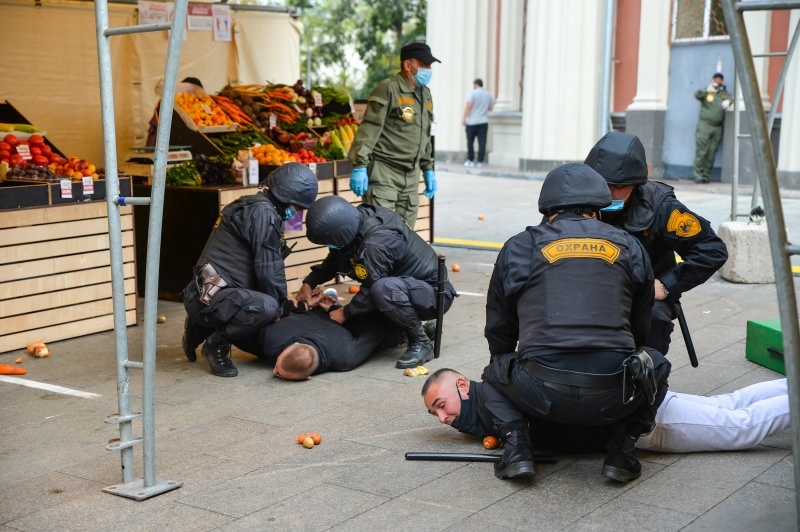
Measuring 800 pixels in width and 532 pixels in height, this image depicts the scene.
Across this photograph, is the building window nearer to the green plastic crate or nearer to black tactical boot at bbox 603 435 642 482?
the green plastic crate

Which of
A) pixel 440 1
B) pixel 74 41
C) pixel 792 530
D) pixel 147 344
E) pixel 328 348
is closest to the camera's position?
pixel 792 530

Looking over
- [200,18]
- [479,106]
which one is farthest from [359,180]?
[479,106]

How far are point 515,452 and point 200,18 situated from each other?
824 cm

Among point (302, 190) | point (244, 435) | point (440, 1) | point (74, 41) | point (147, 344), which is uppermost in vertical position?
point (440, 1)

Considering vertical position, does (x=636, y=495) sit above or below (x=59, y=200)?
below

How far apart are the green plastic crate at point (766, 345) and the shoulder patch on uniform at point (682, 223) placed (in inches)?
44.1

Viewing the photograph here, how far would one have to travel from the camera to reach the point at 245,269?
6438mm

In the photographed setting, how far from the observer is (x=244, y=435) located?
17.2 ft

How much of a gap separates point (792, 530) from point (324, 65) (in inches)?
1169

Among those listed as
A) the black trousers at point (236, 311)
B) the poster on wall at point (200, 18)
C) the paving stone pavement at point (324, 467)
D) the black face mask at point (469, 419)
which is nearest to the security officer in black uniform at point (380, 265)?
the paving stone pavement at point (324, 467)

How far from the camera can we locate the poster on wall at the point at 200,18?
11.2 m

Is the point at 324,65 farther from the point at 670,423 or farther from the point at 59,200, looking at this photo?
the point at 670,423

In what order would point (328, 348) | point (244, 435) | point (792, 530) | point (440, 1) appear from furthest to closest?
point (440, 1), point (328, 348), point (244, 435), point (792, 530)

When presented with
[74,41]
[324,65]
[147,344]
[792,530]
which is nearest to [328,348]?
[147,344]
